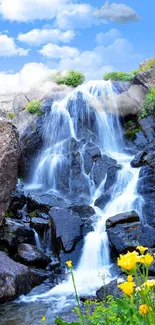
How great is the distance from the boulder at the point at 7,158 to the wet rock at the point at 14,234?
1.17 meters

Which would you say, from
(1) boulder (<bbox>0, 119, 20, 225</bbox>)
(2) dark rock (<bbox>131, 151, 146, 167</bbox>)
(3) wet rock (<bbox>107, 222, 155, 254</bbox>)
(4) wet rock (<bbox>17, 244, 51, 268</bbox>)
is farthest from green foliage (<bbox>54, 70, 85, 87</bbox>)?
(4) wet rock (<bbox>17, 244, 51, 268</bbox>)

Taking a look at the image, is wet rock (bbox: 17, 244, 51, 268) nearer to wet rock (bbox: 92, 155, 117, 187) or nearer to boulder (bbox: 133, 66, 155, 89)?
wet rock (bbox: 92, 155, 117, 187)

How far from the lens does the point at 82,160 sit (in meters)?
15.8

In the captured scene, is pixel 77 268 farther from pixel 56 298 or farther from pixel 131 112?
pixel 131 112

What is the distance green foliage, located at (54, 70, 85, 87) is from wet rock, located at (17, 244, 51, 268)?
1304cm

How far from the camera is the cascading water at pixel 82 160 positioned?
10883 mm

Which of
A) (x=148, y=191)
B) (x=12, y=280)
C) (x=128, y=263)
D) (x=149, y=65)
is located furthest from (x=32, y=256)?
(x=149, y=65)

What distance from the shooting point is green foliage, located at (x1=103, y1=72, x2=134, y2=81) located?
2162 cm

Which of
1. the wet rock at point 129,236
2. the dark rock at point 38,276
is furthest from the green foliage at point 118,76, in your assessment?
the dark rock at point 38,276

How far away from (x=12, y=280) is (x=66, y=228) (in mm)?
3082

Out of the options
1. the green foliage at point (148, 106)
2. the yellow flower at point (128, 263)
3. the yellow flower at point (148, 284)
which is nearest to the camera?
the yellow flower at point (128, 263)

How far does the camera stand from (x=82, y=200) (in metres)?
14.2

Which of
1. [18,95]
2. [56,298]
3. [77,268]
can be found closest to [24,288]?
[56,298]

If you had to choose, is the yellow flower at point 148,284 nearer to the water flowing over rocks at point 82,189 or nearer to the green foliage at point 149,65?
the water flowing over rocks at point 82,189
